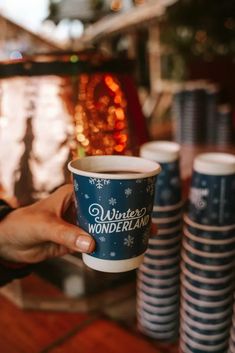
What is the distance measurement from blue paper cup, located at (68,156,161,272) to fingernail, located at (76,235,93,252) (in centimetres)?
1

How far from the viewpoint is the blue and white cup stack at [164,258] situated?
1041mm

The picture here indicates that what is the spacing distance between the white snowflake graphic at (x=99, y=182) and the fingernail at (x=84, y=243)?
0.32ft

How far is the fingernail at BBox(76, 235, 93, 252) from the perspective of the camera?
627 mm

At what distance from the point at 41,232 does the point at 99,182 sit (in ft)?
0.83

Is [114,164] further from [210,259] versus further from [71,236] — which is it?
[210,259]

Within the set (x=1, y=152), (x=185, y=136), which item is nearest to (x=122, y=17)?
(x=185, y=136)

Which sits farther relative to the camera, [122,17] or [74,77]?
[122,17]

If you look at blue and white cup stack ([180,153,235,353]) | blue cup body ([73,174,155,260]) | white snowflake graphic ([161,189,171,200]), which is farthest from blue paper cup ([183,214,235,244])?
blue cup body ([73,174,155,260])

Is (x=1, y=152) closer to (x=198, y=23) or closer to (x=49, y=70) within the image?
(x=49, y=70)

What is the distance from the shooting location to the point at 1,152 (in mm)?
1209

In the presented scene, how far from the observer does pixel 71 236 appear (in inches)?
26.1

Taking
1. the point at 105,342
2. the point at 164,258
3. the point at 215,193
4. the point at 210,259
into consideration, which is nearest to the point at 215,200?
the point at 215,193

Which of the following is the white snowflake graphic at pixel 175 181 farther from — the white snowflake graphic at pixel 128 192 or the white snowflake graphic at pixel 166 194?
the white snowflake graphic at pixel 128 192

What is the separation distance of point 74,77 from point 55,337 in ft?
2.47
